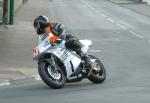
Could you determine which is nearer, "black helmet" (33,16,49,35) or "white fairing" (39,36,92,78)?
"white fairing" (39,36,92,78)

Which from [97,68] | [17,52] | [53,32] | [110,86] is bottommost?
[17,52]

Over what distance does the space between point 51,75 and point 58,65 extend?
14.5 inches

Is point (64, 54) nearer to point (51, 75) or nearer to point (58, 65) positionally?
point (58, 65)

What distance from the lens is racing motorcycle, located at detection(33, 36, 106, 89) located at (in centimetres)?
1195

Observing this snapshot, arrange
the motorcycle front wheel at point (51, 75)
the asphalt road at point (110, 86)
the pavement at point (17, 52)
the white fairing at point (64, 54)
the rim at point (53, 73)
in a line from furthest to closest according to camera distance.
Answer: the pavement at point (17, 52), the white fairing at point (64, 54), the rim at point (53, 73), the motorcycle front wheel at point (51, 75), the asphalt road at point (110, 86)

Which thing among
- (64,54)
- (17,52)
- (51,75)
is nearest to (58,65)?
(64,54)

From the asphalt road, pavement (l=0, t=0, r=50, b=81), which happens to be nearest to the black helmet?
the asphalt road

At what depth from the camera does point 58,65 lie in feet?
40.2

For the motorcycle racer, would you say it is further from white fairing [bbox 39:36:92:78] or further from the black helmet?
white fairing [bbox 39:36:92:78]

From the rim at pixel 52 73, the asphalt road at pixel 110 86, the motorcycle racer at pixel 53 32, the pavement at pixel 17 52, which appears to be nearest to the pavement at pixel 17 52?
the pavement at pixel 17 52

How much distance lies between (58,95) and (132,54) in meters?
8.76

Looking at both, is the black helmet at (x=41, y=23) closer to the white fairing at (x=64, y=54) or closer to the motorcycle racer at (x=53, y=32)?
the motorcycle racer at (x=53, y=32)

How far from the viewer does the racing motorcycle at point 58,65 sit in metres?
12.0

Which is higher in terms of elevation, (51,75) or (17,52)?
(51,75)
